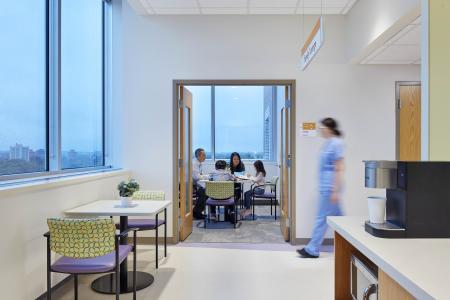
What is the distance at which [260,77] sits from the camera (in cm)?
480

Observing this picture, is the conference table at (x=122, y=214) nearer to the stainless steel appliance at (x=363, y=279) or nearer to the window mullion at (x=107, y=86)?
the window mullion at (x=107, y=86)

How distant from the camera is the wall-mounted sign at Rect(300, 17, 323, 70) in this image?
3.05 meters

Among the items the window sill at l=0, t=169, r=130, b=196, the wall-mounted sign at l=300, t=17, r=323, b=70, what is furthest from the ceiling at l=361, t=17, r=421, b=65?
the window sill at l=0, t=169, r=130, b=196

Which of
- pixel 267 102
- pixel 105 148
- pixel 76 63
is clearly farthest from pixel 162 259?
pixel 267 102

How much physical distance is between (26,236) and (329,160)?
9.86 feet

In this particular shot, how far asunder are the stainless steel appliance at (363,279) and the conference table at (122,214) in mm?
1727

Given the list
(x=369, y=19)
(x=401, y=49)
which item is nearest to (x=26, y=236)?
(x=369, y=19)

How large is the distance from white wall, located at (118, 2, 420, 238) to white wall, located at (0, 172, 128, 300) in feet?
5.97

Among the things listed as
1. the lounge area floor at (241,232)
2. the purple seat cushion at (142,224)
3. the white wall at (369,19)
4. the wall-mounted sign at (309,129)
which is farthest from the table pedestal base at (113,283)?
the white wall at (369,19)

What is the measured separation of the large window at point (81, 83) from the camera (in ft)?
12.3

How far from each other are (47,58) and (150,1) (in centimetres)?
158

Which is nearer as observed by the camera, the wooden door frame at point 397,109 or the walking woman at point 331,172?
the walking woman at point 331,172

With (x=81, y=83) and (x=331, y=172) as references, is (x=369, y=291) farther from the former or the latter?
(x=81, y=83)

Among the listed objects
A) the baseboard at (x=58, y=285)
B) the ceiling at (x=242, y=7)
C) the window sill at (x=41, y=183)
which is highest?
the ceiling at (x=242, y=7)
